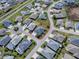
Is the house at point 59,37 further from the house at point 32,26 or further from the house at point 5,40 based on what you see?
the house at point 5,40

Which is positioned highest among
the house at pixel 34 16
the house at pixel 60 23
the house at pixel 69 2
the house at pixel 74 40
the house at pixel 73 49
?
the house at pixel 69 2

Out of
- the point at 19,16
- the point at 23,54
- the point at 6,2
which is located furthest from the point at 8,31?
the point at 6,2

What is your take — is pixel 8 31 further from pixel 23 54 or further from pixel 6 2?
pixel 6 2

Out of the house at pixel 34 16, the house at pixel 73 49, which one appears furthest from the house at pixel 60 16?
the house at pixel 73 49

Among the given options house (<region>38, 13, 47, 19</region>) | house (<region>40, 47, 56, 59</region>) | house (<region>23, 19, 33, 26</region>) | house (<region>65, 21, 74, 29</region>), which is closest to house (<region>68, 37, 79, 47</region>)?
house (<region>65, 21, 74, 29</region>)

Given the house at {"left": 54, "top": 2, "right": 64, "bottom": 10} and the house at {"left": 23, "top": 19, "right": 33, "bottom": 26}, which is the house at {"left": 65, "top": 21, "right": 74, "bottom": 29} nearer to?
the house at {"left": 54, "top": 2, "right": 64, "bottom": 10}

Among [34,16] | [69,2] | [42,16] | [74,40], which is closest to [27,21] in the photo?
[34,16]
